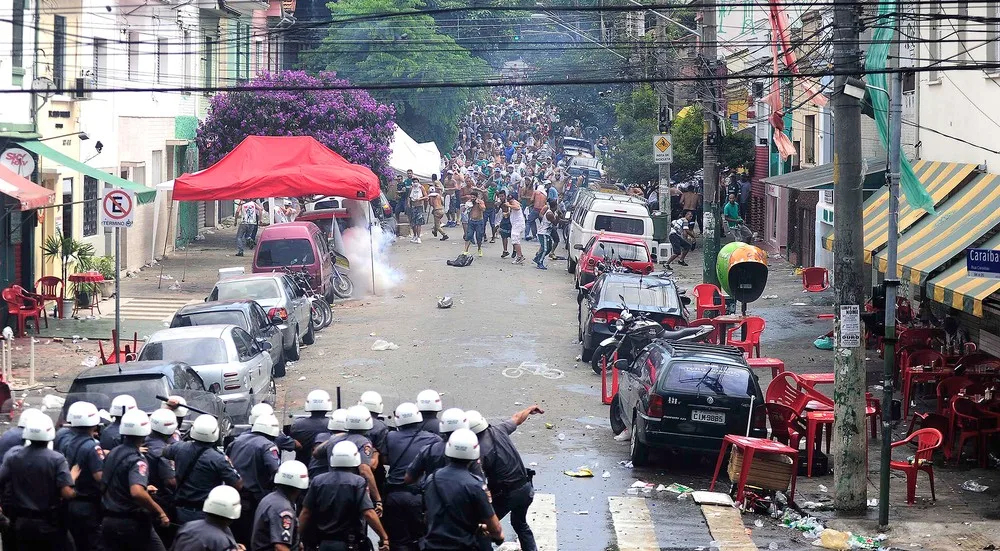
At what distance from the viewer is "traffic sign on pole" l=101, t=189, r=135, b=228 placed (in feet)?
58.1

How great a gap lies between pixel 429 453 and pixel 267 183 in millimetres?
17090

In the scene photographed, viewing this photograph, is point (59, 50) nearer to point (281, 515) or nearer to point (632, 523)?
point (632, 523)

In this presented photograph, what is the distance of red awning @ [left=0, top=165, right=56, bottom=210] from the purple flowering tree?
14.7m

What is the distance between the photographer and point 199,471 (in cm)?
909

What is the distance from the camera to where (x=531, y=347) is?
21781 millimetres

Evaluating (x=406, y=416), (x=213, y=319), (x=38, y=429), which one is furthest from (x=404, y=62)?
(x=38, y=429)

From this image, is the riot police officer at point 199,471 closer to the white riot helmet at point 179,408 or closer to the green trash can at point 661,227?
the white riot helmet at point 179,408

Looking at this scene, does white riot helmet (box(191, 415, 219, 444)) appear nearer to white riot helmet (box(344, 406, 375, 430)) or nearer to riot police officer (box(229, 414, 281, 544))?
riot police officer (box(229, 414, 281, 544))

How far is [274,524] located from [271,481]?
1751mm

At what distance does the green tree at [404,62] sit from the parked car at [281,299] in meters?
27.6

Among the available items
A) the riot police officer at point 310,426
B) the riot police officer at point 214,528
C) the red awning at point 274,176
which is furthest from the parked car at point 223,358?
the red awning at point 274,176

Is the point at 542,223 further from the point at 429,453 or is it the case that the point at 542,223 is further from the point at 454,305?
the point at 429,453

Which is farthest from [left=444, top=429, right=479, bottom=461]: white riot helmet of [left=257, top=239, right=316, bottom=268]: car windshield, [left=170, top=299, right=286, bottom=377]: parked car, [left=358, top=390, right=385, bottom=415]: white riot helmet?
[left=257, top=239, right=316, bottom=268]: car windshield

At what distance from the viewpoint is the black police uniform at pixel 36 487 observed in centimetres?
917
